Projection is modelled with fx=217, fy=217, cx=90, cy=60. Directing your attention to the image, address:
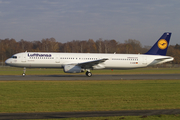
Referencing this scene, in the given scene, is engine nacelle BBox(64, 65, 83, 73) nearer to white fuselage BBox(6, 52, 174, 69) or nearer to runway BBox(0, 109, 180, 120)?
white fuselage BBox(6, 52, 174, 69)

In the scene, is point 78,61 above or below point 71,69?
above

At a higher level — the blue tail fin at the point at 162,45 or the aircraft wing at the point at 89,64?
the blue tail fin at the point at 162,45


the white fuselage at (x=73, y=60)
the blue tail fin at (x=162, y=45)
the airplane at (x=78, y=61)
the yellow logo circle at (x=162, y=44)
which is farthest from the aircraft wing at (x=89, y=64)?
the yellow logo circle at (x=162, y=44)

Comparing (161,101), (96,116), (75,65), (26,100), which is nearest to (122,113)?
(96,116)

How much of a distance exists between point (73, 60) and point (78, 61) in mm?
782

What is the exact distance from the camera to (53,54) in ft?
108

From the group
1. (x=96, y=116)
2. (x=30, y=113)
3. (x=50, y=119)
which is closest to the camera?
(x=50, y=119)

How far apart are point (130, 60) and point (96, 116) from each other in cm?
2644

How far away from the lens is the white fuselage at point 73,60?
32.4 m

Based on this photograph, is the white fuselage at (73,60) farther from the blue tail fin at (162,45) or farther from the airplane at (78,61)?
the blue tail fin at (162,45)

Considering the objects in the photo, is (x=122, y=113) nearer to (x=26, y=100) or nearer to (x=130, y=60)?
(x=26, y=100)

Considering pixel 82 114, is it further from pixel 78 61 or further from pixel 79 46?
pixel 79 46

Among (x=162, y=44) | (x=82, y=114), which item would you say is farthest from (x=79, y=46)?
(x=82, y=114)

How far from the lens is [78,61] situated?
33.2 meters
